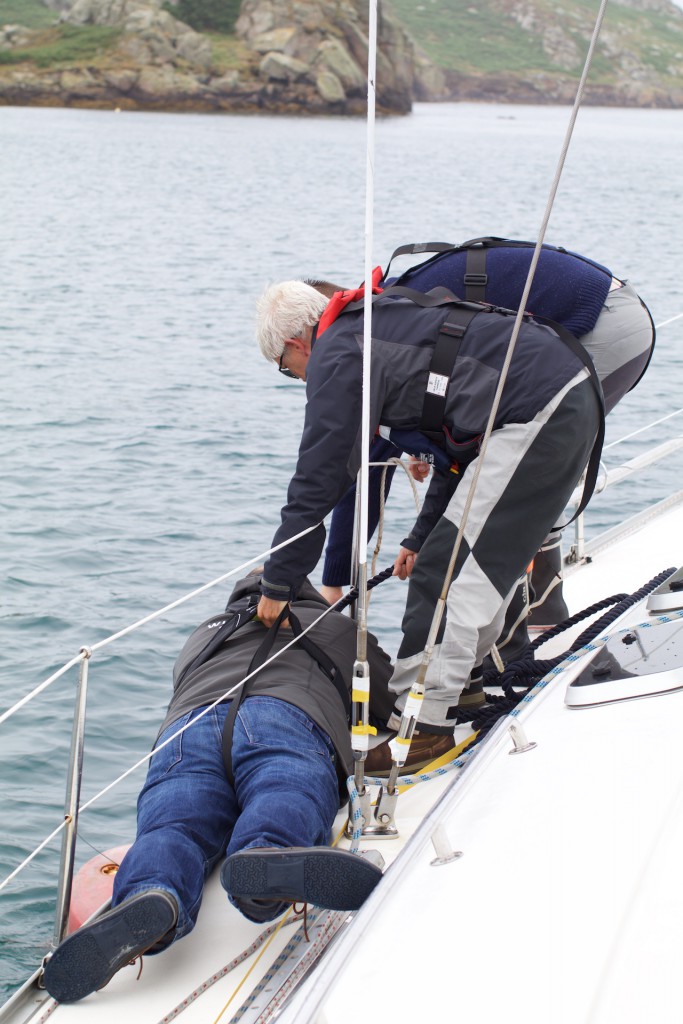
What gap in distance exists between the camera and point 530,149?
178 ft

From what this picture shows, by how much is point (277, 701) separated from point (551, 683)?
63cm

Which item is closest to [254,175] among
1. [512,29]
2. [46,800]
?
[46,800]

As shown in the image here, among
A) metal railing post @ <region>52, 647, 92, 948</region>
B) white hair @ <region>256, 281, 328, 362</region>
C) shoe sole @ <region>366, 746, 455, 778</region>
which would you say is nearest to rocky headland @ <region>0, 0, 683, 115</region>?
white hair @ <region>256, 281, 328, 362</region>

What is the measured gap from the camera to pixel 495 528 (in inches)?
113

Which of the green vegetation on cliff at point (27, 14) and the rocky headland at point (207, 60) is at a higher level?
the green vegetation on cliff at point (27, 14)

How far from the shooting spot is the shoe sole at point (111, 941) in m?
2.10

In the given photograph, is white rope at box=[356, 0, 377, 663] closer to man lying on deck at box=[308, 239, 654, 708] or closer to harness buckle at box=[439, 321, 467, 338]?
harness buckle at box=[439, 321, 467, 338]

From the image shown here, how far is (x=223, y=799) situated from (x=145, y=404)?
8.78 metres

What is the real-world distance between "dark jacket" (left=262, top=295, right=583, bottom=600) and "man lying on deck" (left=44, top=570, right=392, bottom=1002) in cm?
27

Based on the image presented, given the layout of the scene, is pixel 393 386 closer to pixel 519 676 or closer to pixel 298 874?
pixel 519 676

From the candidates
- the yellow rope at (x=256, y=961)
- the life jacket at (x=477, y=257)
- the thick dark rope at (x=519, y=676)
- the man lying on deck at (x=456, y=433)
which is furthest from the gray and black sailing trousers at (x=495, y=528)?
the yellow rope at (x=256, y=961)

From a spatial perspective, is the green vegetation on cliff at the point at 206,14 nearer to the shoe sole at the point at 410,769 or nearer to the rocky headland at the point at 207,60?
the rocky headland at the point at 207,60

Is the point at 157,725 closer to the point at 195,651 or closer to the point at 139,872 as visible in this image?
the point at 195,651

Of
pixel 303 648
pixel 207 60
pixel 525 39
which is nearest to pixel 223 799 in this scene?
pixel 303 648
